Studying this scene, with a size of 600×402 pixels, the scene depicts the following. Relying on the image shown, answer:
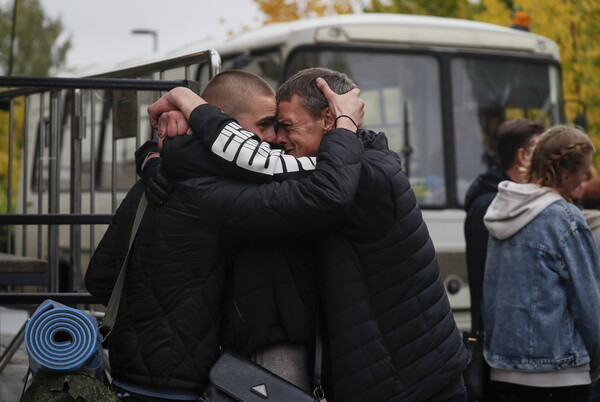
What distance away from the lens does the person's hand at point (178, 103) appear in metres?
2.97

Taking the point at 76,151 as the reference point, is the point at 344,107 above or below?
below

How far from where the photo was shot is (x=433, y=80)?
9.04 metres

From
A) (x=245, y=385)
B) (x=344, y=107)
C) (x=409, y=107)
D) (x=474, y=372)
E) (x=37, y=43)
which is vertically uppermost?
(x=37, y=43)

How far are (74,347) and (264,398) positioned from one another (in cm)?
63

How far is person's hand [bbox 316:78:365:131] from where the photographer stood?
116 inches

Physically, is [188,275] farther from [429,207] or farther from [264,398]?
[429,207]

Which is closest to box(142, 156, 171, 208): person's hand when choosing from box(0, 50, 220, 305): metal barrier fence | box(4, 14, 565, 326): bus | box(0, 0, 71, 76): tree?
box(0, 50, 220, 305): metal barrier fence

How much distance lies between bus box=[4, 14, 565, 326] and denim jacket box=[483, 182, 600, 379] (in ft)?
12.9

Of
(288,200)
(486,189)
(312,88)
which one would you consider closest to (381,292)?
(288,200)

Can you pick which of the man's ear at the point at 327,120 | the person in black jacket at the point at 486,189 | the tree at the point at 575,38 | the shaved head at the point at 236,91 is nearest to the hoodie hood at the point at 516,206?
the person in black jacket at the point at 486,189

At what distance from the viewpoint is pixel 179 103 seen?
2996 mm

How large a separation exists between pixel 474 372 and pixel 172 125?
210cm

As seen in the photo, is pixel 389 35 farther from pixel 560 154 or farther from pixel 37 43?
pixel 37 43

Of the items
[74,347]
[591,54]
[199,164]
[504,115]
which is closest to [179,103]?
[199,164]
